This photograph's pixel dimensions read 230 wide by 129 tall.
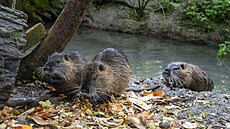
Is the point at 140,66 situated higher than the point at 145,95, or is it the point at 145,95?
the point at 145,95

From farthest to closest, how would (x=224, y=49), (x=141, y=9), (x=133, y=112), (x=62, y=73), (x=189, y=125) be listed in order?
(x=141, y=9) → (x=224, y=49) → (x=62, y=73) → (x=133, y=112) → (x=189, y=125)

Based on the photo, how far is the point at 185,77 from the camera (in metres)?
6.16

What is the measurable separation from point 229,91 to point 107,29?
7.46 metres

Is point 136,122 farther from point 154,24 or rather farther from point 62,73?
point 154,24

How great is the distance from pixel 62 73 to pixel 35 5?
10674 mm

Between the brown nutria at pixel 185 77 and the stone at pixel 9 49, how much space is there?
9.87 ft

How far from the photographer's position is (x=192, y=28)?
43.1 feet

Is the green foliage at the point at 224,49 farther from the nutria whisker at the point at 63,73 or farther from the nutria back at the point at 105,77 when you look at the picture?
the nutria whisker at the point at 63,73

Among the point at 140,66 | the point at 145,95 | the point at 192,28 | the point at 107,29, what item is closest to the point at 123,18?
the point at 107,29

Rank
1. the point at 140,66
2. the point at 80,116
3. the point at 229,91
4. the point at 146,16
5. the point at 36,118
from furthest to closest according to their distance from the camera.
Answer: the point at 146,16 < the point at 140,66 < the point at 229,91 < the point at 80,116 < the point at 36,118

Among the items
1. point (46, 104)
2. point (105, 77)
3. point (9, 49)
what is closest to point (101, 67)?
point (105, 77)

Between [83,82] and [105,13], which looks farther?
[105,13]

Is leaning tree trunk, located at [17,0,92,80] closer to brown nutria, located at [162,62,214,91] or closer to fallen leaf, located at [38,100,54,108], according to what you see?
fallen leaf, located at [38,100,54,108]

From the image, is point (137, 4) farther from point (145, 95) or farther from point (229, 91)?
point (145, 95)
